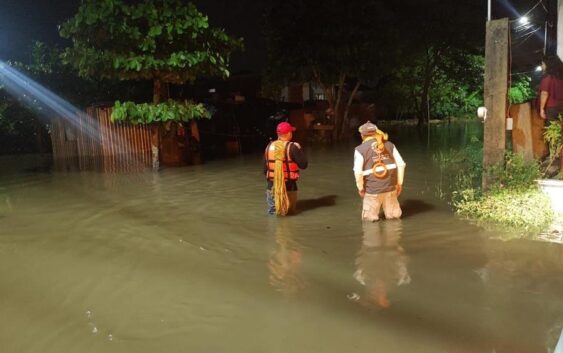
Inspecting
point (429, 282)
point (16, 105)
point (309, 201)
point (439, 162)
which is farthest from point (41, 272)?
point (16, 105)

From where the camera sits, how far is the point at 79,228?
26.1ft

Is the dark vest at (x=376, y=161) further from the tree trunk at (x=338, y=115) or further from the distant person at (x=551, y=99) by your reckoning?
the tree trunk at (x=338, y=115)

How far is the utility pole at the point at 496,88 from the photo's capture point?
7.60m

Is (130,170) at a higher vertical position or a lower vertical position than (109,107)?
lower

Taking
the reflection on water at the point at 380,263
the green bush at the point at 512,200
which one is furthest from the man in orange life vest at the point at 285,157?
the green bush at the point at 512,200

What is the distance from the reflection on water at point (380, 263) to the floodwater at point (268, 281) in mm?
27

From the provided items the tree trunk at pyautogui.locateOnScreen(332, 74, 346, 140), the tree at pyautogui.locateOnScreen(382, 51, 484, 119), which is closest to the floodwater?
the tree trunk at pyautogui.locateOnScreen(332, 74, 346, 140)

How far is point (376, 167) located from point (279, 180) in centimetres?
156

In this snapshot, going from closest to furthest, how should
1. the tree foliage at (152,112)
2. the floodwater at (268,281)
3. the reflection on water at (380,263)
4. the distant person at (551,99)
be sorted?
the floodwater at (268,281), the reflection on water at (380,263), the distant person at (551,99), the tree foliage at (152,112)

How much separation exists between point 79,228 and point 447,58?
3377 cm

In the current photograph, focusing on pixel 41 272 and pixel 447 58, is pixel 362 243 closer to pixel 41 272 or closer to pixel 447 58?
pixel 41 272

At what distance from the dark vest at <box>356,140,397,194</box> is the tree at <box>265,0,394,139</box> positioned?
1460 cm

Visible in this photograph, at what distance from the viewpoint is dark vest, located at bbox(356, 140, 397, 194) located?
23.9 feet

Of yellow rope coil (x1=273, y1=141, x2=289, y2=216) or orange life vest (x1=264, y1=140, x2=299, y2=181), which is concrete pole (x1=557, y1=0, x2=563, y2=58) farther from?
yellow rope coil (x1=273, y1=141, x2=289, y2=216)
